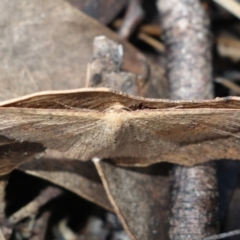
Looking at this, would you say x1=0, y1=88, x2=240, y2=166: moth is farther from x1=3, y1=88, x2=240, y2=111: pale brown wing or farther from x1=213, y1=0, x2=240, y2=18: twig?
x1=213, y1=0, x2=240, y2=18: twig

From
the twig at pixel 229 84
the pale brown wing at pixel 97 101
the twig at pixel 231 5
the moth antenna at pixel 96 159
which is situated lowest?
the moth antenna at pixel 96 159

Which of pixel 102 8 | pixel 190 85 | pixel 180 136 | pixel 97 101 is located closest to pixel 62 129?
pixel 97 101

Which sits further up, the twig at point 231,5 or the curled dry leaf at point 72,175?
the twig at point 231,5

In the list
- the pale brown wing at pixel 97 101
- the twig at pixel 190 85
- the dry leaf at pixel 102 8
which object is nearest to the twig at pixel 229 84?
the twig at pixel 190 85

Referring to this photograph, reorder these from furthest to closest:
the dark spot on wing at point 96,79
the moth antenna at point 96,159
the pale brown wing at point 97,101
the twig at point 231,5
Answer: the twig at point 231,5
the dark spot on wing at point 96,79
the moth antenna at point 96,159
the pale brown wing at point 97,101

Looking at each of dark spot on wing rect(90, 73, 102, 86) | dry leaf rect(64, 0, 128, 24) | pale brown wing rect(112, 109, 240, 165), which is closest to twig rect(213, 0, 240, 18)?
dry leaf rect(64, 0, 128, 24)

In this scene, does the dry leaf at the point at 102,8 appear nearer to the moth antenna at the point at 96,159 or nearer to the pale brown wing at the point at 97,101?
the moth antenna at the point at 96,159

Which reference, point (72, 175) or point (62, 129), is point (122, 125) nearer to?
point (62, 129)

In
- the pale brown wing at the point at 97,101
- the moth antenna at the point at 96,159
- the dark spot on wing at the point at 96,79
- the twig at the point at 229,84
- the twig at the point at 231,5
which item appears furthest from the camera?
the twig at the point at 229,84
